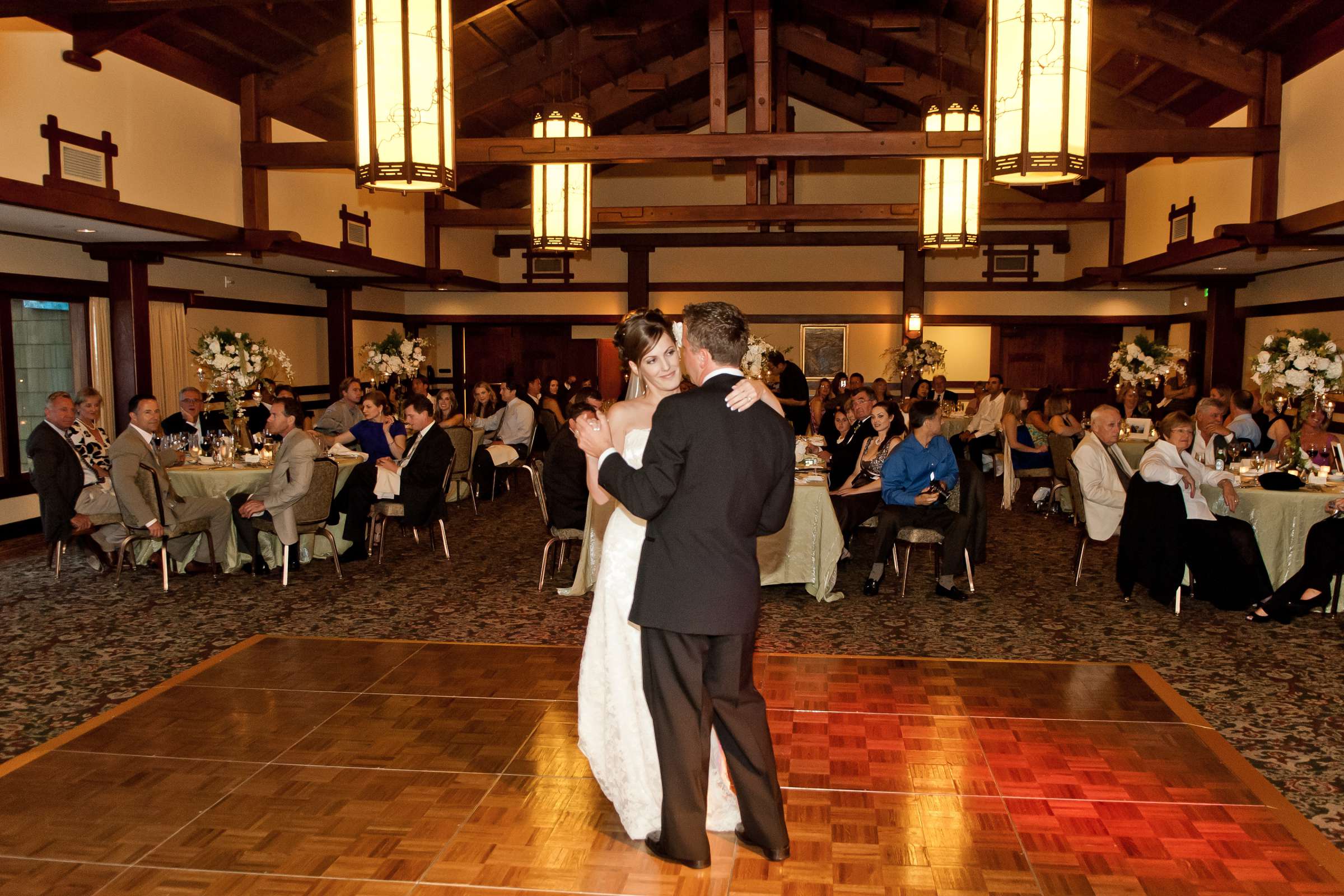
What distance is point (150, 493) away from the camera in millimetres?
6324

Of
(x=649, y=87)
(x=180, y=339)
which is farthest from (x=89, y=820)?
(x=649, y=87)

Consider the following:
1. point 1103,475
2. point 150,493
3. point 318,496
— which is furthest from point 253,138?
point 1103,475

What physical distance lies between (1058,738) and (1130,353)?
8.64m

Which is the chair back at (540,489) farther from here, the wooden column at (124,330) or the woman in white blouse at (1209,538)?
the wooden column at (124,330)

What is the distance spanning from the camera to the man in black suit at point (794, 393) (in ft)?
38.0

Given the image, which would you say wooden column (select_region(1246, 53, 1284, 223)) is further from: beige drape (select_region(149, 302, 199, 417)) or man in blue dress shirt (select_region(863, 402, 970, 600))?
beige drape (select_region(149, 302, 199, 417))

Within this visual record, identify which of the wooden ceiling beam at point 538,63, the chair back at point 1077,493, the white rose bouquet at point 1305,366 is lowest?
the chair back at point 1077,493

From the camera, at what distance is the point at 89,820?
3178 mm

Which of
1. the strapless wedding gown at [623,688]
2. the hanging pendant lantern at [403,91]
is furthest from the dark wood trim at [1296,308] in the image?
the strapless wedding gown at [623,688]

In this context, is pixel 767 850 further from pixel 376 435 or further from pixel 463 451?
pixel 463 451

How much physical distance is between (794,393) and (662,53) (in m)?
5.33

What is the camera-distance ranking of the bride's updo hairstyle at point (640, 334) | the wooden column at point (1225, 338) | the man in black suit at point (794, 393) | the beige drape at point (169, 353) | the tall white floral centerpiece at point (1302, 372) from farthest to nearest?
the wooden column at point (1225, 338) < the man in black suit at point (794, 393) < the beige drape at point (169, 353) < the tall white floral centerpiece at point (1302, 372) < the bride's updo hairstyle at point (640, 334)

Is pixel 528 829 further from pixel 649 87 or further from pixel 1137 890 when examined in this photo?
pixel 649 87

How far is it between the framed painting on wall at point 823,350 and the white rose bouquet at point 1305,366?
1015 cm
